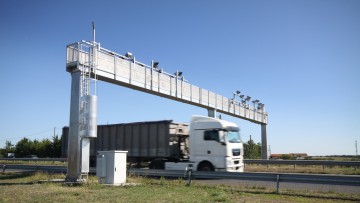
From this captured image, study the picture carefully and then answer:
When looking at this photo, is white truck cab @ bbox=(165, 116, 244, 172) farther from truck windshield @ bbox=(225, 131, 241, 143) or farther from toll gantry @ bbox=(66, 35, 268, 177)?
toll gantry @ bbox=(66, 35, 268, 177)

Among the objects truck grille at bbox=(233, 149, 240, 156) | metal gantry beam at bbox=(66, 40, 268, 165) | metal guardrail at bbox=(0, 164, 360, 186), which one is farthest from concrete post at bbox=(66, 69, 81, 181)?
truck grille at bbox=(233, 149, 240, 156)

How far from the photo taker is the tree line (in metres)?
56.5

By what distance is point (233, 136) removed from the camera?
1809 cm

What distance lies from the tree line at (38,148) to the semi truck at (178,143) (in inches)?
1326

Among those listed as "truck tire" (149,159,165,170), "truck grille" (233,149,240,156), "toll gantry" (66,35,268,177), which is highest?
"toll gantry" (66,35,268,177)

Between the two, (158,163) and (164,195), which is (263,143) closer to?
(158,163)

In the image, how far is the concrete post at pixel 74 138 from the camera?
15.6 meters

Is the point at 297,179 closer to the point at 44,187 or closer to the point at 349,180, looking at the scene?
the point at 349,180

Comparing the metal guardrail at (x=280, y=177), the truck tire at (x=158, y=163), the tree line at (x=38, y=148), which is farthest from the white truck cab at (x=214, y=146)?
the tree line at (x=38, y=148)

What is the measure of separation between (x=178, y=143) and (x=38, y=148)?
48168 millimetres

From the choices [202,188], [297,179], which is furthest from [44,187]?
[297,179]

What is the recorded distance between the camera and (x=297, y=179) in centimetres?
1248

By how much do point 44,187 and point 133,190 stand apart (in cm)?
356

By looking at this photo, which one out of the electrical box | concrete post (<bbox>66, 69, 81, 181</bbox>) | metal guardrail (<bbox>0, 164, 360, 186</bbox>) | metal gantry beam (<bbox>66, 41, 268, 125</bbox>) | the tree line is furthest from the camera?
the tree line
